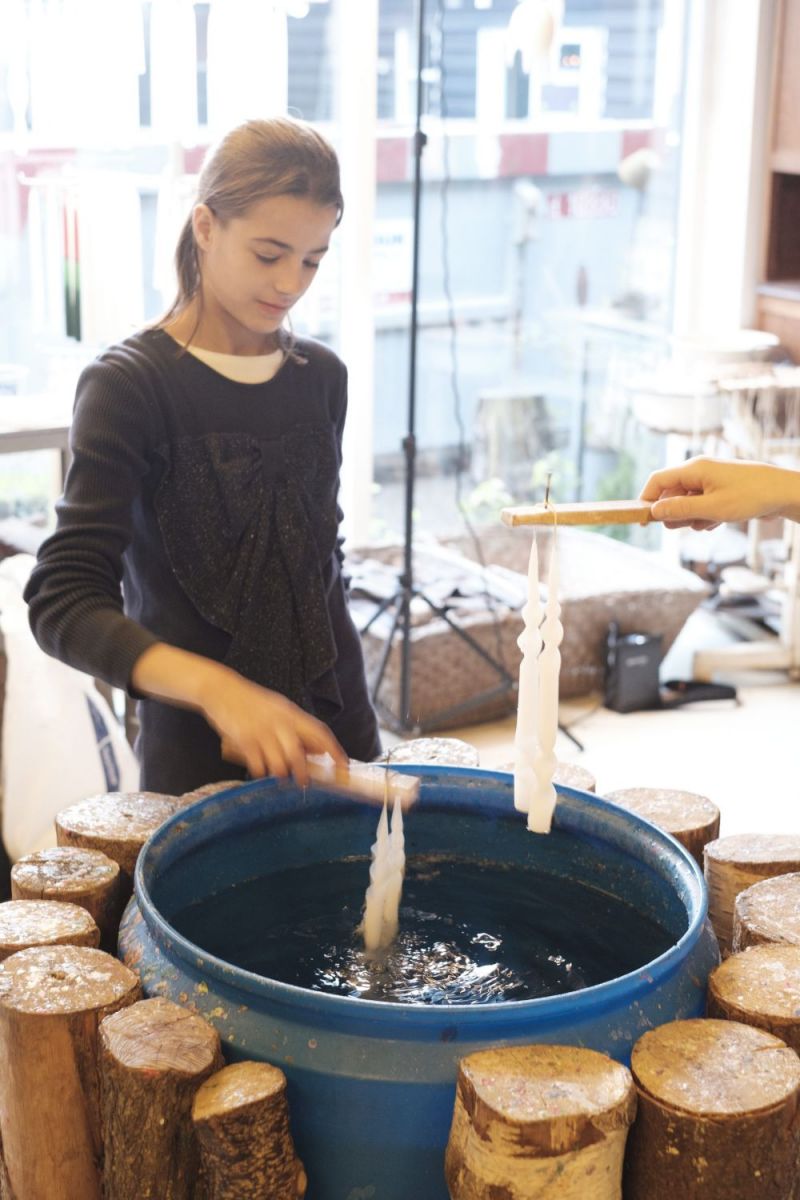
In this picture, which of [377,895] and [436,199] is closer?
[377,895]

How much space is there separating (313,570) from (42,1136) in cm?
69

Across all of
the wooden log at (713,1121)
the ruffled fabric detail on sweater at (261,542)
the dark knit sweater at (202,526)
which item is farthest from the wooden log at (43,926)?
the wooden log at (713,1121)

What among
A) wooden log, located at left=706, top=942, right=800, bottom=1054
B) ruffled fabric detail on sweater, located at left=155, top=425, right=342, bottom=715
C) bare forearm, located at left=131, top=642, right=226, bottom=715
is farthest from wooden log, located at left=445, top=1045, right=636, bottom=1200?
ruffled fabric detail on sweater, located at left=155, top=425, right=342, bottom=715

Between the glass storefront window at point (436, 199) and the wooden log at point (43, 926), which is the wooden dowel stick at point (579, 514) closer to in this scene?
the wooden log at point (43, 926)

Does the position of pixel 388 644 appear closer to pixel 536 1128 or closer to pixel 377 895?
pixel 377 895

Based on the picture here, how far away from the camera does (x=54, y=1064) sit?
112 cm

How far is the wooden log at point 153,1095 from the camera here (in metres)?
1.05

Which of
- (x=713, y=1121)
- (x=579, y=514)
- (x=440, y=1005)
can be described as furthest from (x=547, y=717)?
(x=713, y=1121)

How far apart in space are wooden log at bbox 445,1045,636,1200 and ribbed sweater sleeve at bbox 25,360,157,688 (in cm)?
50

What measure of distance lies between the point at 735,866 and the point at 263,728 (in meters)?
0.50

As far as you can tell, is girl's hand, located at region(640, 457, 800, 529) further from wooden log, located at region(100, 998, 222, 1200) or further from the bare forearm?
wooden log, located at region(100, 998, 222, 1200)

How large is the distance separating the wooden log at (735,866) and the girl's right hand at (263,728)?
0.43 m

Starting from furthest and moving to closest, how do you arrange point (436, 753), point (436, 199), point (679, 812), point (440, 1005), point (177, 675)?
1. point (436, 199)
2. point (436, 753)
3. point (679, 812)
4. point (177, 675)
5. point (440, 1005)

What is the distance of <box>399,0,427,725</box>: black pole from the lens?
3.00 m
